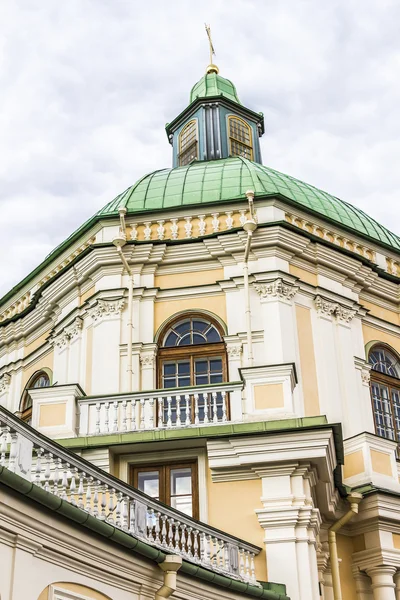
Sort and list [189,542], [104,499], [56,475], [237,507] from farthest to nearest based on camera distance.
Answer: [237,507], [189,542], [104,499], [56,475]

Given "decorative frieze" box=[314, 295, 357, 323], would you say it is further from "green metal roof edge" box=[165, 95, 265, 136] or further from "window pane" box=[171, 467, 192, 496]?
"green metal roof edge" box=[165, 95, 265, 136]

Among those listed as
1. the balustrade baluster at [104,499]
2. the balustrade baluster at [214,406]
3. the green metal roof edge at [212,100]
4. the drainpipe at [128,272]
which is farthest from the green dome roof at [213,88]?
the balustrade baluster at [104,499]

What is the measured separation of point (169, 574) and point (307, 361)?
8.36 m

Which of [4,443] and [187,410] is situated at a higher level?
[187,410]

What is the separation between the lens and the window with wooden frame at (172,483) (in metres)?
14.0

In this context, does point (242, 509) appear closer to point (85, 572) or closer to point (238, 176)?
point (85, 572)

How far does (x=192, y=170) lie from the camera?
→ 21.8 meters

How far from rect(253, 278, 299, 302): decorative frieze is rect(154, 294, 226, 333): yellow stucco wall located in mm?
781

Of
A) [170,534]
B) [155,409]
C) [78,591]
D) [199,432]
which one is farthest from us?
[155,409]

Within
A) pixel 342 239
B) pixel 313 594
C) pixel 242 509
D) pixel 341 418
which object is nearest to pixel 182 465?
pixel 242 509

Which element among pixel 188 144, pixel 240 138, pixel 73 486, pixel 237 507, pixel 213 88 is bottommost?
pixel 73 486

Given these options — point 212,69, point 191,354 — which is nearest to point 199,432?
point 191,354

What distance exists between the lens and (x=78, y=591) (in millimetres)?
9484

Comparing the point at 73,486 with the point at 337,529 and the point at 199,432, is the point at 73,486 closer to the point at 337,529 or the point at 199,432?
the point at 199,432
